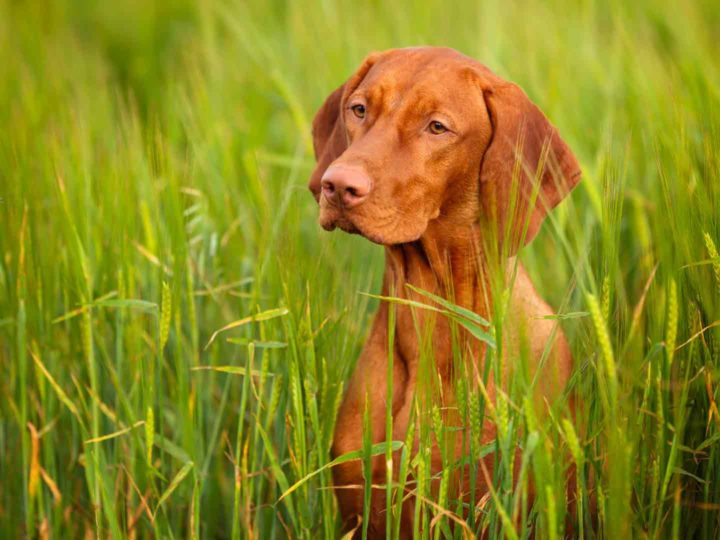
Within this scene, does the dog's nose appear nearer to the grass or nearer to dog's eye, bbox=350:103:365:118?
the grass

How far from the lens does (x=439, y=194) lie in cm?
274

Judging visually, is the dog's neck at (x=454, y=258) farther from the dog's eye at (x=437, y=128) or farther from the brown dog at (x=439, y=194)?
the dog's eye at (x=437, y=128)

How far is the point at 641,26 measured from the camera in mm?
5262

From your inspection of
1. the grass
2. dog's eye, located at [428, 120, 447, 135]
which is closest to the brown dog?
dog's eye, located at [428, 120, 447, 135]

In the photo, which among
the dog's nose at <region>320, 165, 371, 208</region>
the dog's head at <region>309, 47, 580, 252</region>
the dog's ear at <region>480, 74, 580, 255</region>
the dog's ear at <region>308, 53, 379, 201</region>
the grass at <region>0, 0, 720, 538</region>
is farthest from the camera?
the dog's ear at <region>308, 53, 379, 201</region>

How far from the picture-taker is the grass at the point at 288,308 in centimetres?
226

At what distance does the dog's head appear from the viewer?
8.68ft

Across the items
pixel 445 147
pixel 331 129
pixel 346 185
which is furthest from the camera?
pixel 331 129

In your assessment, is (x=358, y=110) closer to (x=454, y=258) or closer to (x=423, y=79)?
(x=423, y=79)

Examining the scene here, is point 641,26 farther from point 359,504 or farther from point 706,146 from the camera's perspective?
point 359,504

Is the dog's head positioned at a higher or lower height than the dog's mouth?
higher

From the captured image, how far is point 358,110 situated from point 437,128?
261 millimetres

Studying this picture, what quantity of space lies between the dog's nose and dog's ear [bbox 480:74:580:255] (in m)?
0.37

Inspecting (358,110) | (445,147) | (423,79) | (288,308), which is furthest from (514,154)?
(288,308)
